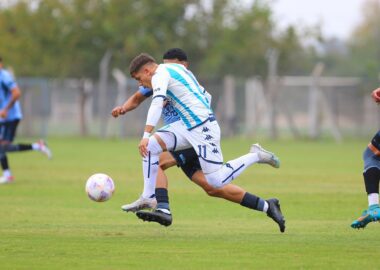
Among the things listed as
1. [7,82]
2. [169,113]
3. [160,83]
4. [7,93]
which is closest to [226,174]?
[169,113]

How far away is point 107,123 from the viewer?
4259 centimetres

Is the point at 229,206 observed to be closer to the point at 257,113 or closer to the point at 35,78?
the point at 257,113

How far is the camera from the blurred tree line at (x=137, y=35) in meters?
43.8

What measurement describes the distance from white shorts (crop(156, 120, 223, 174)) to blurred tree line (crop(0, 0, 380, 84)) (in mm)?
32586

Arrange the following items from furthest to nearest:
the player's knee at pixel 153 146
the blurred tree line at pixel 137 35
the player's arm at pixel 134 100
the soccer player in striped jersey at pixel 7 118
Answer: the blurred tree line at pixel 137 35
the soccer player in striped jersey at pixel 7 118
the player's arm at pixel 134 100
the player's knee at pixel 153 146

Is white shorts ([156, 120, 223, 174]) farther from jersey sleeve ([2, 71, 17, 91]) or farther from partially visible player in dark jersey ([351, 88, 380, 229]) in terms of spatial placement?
jersey sleeve ([2, 71, 17, 91])

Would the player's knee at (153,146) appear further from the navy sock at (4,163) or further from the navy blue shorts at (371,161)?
the navy sock at (4,163)

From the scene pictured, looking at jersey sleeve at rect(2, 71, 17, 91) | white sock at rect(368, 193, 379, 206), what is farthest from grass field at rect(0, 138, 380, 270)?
jersey sleeve at rect(2, 71, 17, 91)

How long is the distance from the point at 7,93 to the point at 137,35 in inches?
1016

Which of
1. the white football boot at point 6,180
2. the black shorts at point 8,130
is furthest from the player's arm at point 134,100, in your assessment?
the black shorts at point 8,130

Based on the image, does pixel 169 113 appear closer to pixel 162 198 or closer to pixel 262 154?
pixel 162 198

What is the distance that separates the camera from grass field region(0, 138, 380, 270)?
8695 millimetres

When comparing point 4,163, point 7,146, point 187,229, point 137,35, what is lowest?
point 137,35

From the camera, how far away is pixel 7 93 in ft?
61.7
